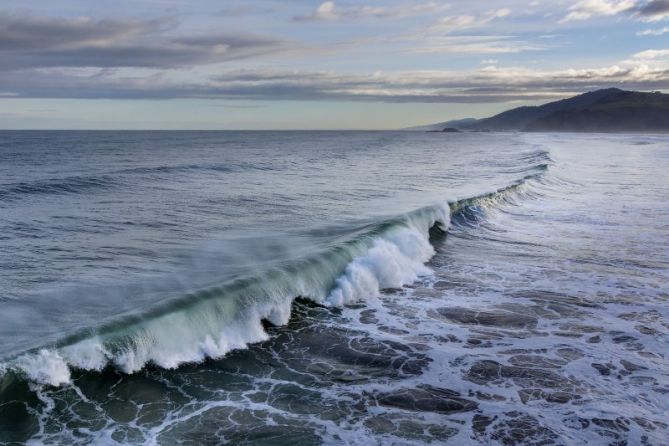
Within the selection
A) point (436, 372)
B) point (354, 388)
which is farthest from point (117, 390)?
point (436, 372)

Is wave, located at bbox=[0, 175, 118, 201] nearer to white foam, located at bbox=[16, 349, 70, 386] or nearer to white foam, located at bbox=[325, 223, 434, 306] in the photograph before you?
white foam, located at bbox=[325, 223, 434, 306]

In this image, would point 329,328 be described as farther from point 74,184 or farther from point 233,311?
point 74,184

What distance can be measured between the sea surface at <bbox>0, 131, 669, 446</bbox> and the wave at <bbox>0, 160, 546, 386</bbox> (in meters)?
0.04

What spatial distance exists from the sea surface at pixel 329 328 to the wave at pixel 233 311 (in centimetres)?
4

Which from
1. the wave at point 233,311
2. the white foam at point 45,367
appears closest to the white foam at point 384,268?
the wave at point 233,311

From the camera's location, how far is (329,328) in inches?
447

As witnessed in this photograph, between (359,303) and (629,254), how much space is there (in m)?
8.84

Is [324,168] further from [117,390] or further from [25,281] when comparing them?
[117,390]

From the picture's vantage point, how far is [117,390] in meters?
8.40

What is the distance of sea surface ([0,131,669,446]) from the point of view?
25.2 ft

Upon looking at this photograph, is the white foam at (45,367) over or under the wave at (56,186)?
under

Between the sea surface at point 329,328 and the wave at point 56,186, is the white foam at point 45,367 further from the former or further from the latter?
the wave at point 56,186

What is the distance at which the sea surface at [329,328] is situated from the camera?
7.67 m

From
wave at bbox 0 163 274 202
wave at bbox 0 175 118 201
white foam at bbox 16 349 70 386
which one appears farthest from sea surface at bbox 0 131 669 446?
wave at bbox 0 163 274 202
